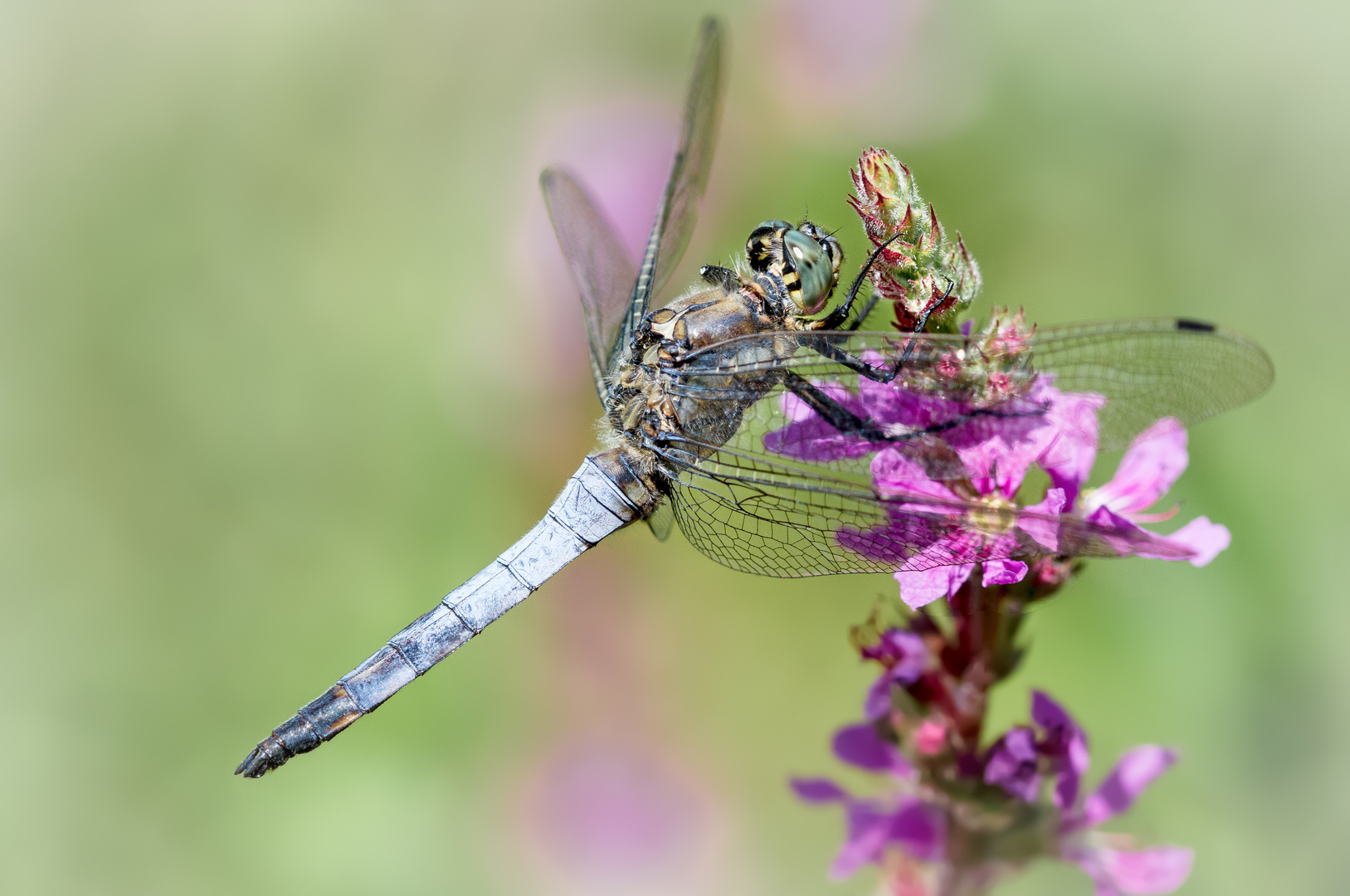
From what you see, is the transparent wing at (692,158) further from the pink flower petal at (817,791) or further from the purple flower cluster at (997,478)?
the pink flower petal at (817,791)

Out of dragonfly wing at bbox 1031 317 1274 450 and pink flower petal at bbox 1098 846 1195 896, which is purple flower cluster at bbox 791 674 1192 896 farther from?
dragonfly wing at bbox 1031 317 1274 450

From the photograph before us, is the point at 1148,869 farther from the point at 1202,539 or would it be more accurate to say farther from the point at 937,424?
the point at 937,424

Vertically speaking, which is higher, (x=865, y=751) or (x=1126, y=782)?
(x=865, y=751)

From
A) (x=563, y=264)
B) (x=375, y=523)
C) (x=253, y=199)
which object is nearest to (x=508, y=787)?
(x=375, y=523)

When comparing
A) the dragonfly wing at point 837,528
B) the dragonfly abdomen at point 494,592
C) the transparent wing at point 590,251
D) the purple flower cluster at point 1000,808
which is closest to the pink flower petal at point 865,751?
the purple flower cluster at point 1000,808

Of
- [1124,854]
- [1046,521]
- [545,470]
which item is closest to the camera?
[1046,521]

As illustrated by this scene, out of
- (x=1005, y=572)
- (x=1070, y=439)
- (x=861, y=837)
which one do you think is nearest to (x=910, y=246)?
(x=1070, y=439)

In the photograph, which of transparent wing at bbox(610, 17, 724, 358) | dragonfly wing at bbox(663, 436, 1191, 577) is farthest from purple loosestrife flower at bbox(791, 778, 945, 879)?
transparent wing at bbox(610, 17, 724, 358)
